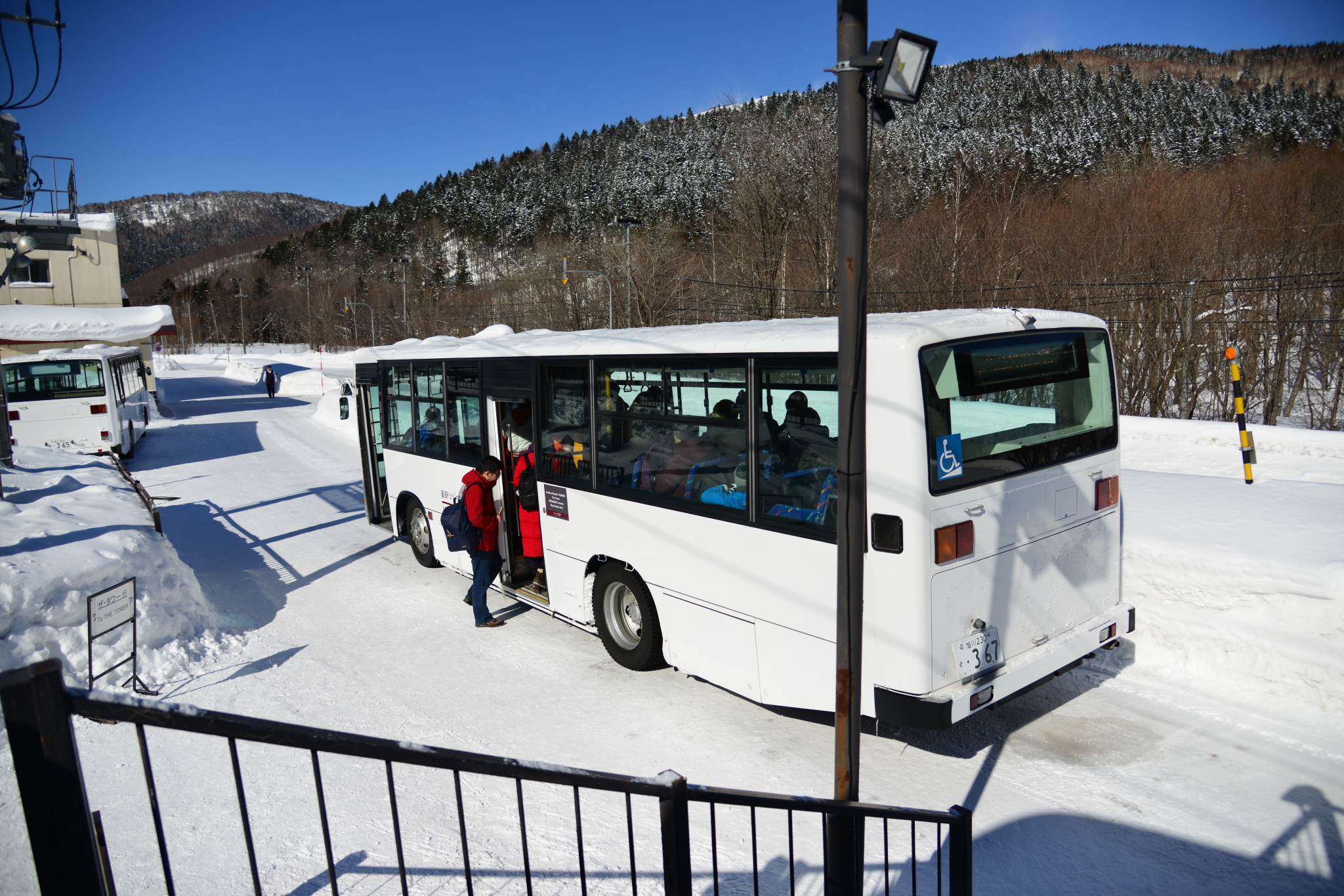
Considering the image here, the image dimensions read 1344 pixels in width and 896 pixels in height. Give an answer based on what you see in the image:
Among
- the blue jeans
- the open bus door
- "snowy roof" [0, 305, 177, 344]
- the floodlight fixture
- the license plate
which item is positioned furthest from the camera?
"snowy roof" [0, 305, 177, 344]

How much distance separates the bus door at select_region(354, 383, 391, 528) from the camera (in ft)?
36.7

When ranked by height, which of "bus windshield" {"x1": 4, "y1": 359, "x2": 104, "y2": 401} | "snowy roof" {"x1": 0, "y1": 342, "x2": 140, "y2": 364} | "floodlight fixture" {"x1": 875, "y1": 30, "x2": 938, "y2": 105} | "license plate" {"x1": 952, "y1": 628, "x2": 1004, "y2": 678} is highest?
"floodlight fixture" {"x1": 875, "y1": 30, "x2": 938, "y2": 105}

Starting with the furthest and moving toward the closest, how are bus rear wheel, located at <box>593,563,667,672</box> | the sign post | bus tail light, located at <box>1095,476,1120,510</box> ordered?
bus rear wheel, located at <box>593,563,667,672</box>
the sign post
bus tail light, located at <box>1095,476,1120,510</box>

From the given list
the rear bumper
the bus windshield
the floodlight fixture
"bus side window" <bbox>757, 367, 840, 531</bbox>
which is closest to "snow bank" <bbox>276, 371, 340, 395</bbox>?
the bus windshield

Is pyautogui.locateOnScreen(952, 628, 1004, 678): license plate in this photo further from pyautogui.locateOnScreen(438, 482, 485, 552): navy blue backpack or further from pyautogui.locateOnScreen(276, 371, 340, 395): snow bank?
pyautogui.locateOnScreen(276, 371, 340, 395): snow bank

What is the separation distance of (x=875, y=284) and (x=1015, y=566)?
83.5 feet

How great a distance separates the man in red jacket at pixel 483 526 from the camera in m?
7.70

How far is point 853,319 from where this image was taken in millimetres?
3557

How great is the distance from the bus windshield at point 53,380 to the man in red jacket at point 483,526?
1545 cm

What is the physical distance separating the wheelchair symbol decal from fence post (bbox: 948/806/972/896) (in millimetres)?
1853

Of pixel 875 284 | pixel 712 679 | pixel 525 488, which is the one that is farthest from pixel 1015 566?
pixel 875 284

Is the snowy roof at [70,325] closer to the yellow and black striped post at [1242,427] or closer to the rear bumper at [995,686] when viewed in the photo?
the rear bumper at [995,686]

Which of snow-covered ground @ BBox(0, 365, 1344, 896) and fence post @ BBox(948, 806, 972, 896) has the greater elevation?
fence post @ BBox(948, 806, 972, 896)

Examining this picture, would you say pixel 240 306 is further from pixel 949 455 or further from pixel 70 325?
pixel 949 455
